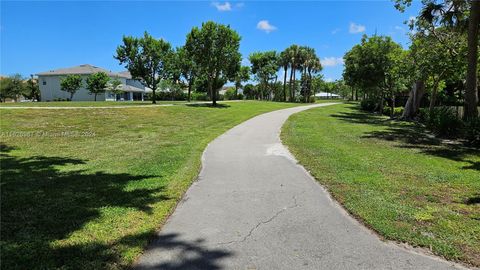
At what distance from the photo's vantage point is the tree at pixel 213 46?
34031mm

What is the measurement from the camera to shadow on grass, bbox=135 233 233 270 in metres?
3.73

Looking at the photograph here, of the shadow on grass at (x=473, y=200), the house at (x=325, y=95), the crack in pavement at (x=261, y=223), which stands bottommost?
the crack in pavement at (x=261, y=223)

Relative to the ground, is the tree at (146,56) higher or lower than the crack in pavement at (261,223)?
higher

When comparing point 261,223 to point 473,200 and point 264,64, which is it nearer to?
point 473,200

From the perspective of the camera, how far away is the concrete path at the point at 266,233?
3840mm

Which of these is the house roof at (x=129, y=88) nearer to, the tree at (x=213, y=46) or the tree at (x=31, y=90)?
the tree at (x=31, y=90)

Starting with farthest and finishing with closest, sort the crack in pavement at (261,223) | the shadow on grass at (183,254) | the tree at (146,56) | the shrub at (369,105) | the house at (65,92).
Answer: the house at (65,92), the shrub at (369,105), the tree at (146,56), the crack in pavement at (261,223), the shadow on grass at (183,254)

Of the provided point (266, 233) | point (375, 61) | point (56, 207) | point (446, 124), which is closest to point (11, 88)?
point (375, 61)

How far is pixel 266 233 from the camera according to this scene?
181 inches

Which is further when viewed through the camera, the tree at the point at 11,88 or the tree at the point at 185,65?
the tree at the point at 11,88

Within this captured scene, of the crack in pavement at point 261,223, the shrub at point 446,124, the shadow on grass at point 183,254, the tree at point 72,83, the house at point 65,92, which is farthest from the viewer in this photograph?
the house at point 65,92

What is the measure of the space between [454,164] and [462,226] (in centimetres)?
537

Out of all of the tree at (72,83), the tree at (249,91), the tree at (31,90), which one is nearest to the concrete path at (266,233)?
the tree at (72,83)

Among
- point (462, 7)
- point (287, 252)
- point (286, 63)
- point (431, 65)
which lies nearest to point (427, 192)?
point (287, 252)
